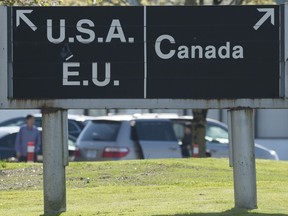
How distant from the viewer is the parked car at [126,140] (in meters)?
23.7

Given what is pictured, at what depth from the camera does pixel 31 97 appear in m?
11.8

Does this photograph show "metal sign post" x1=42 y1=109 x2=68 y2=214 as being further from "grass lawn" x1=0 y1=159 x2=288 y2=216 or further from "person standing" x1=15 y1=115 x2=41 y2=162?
"person standing" x1=15 y1=115 x2=41 y2=162

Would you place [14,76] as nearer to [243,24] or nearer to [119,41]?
[119,41]

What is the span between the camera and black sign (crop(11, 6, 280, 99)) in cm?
1169

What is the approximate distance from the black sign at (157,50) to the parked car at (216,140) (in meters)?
13.9

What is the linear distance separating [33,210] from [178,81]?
2.41 m

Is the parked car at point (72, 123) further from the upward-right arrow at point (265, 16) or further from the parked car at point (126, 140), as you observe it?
the upward-right arrow at point (265, 16)

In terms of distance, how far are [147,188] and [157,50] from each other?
3.32 metres

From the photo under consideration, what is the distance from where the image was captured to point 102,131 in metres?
24.6

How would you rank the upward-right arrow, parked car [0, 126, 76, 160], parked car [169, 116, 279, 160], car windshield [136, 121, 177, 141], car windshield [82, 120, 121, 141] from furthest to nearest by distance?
parked car [0, 126, 76, 160]
parked car [169, 116, 279, 160]
car windshield [136, 121, 177, 141]
car windshield [82, 120, 121, 141]
the upward-right arrow

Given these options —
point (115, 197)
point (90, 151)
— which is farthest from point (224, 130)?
point (115, 197)

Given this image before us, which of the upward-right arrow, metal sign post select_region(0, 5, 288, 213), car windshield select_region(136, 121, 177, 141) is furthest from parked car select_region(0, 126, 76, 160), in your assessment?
the upward-right arrow

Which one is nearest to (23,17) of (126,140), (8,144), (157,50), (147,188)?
(157,50)

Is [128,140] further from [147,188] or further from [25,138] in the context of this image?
[147,188]
